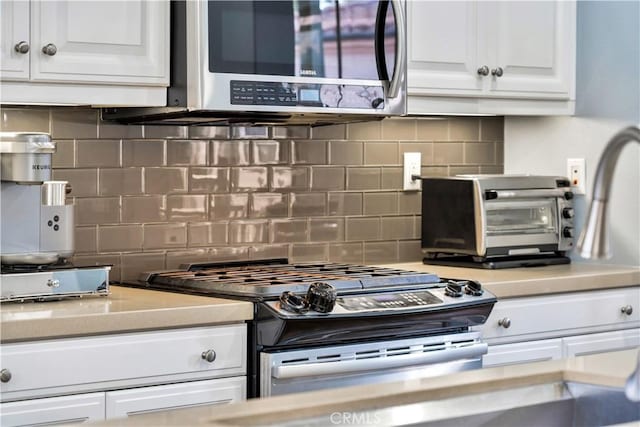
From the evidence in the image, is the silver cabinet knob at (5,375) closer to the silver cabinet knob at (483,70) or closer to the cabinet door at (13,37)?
the cabinet door at (13,37)

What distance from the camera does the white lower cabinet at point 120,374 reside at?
2328 mm

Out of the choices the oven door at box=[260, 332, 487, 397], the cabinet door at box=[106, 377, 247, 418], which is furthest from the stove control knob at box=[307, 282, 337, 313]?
the cabinet door at box=[106, 377, 247, 418]

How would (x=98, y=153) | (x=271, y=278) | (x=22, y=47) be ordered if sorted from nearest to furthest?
1. (x=22, y=47)
2. (x=271, y=278)
3. (x=98, y=153)

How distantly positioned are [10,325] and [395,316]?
0.98m

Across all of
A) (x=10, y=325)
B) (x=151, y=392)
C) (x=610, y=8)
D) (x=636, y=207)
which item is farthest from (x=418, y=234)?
(x=10, y=325)

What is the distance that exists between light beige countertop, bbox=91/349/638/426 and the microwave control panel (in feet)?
3.96

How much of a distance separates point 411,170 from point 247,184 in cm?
66

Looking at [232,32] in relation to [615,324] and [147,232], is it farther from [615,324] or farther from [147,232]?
[615,324]

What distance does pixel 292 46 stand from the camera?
2969 mm

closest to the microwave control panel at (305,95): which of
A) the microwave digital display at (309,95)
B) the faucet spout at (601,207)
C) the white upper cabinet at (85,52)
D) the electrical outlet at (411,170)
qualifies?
the microwave digital display at (309,95)

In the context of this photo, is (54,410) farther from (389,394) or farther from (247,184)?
(247,184)

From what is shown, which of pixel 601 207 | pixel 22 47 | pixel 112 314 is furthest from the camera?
pixel 22 47

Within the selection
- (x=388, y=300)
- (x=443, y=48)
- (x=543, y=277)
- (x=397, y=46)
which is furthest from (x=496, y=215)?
(x=388, y=300)

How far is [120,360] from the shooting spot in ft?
8.03
